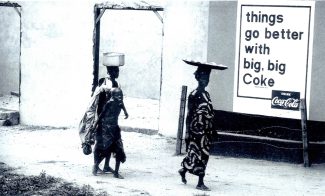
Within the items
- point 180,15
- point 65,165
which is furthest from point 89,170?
point 180,15

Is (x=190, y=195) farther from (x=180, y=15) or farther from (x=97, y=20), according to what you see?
(x=97, y=20)

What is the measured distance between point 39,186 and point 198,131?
7.72 ft

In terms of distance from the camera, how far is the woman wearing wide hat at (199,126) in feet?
26.8

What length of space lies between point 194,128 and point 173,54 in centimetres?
475

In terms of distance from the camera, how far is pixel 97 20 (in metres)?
13.3

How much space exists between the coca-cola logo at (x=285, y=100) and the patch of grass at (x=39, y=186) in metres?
4.41

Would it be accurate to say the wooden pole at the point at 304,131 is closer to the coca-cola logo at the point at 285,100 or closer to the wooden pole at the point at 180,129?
the coca-cola logo at the point at 285,100

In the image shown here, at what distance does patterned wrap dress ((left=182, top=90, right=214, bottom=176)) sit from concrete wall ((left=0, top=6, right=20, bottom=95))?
1112cm

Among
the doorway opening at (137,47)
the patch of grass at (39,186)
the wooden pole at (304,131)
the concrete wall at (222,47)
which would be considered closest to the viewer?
the patch of grass at (39,186)

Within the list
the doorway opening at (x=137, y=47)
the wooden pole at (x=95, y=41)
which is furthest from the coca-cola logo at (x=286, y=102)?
the doorway opening at (x=137, y=47)

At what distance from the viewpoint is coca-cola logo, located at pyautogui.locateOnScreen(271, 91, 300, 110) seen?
10.8 m

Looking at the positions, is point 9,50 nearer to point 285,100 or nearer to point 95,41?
point 95,41

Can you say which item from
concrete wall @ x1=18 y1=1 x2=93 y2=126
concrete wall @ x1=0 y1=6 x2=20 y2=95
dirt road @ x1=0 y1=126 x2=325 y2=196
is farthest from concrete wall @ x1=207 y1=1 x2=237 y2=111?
concrete wall @ x1=0 y1=6 x2=20 y2=95

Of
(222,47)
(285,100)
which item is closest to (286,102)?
(285,100)
